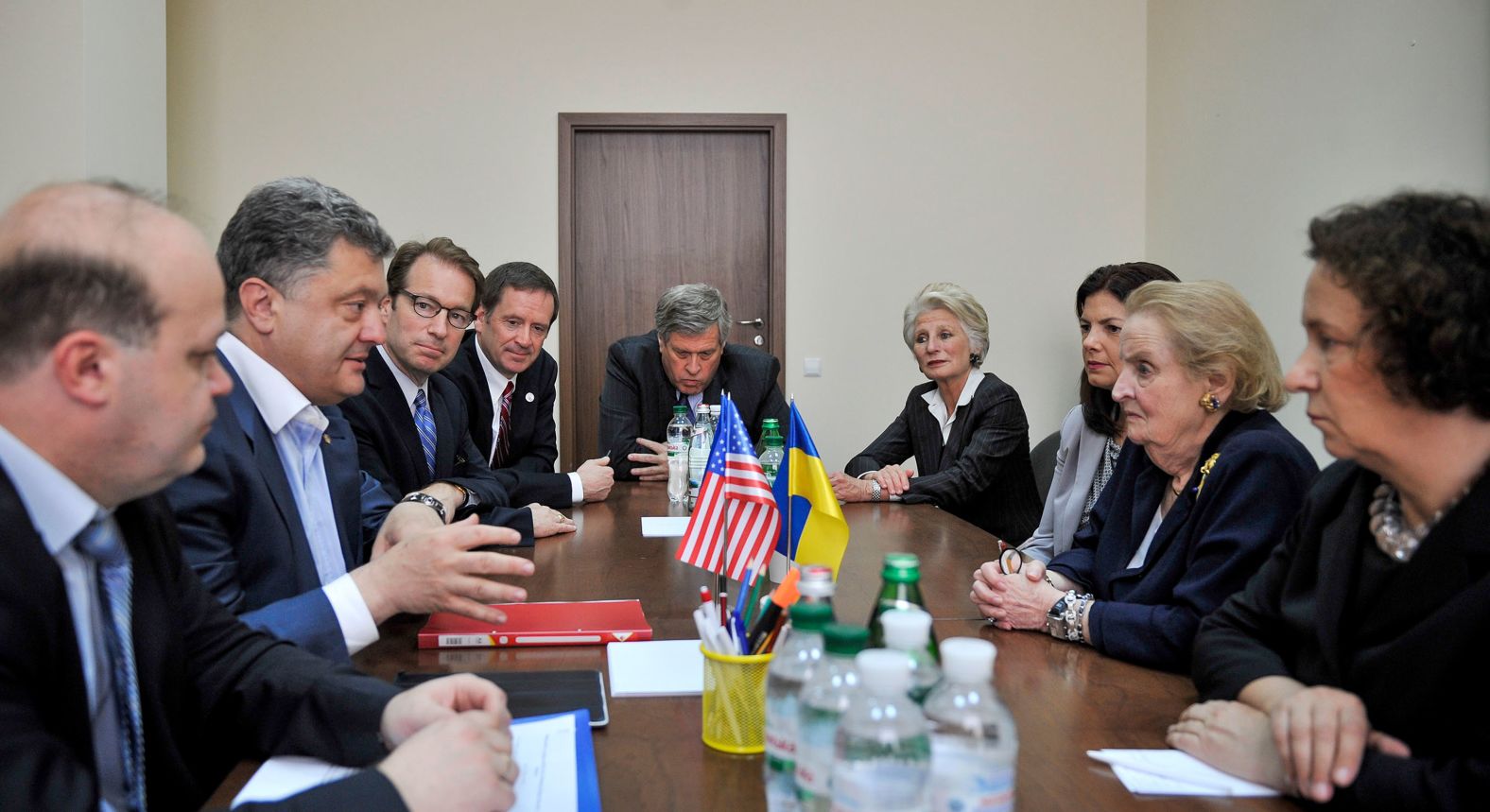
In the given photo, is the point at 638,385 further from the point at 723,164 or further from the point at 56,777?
the point at 56,777

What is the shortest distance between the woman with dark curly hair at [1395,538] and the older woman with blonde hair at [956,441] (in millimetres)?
2225

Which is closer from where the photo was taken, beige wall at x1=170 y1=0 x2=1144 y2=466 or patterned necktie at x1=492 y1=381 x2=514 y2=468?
patterned necktie at x1=492 y1=381 x2=514 y2=468

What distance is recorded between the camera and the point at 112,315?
39.6 inches

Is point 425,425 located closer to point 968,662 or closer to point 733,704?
point 733,704

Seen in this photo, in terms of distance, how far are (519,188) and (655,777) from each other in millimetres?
4993

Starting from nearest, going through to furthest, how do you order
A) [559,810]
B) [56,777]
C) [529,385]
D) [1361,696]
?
[56,777], [559,810], [1361,696], [529,385]

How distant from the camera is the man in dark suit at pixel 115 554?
0.97m

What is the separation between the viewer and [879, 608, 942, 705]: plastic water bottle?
32.0 inches

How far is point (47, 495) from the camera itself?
1017 mm

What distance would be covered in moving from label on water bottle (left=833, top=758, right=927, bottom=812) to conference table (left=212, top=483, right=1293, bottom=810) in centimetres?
33

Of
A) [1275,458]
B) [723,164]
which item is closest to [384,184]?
[723,164]

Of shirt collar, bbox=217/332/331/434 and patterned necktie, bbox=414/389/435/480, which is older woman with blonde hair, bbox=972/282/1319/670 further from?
patterned necktie, bbox=414/389/435/480

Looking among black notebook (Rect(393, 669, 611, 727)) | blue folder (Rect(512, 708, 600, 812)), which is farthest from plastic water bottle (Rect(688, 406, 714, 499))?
blue folder (Rect(512, 708, 600, 812))

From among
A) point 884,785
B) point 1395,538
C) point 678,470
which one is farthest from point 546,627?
point 678,470
